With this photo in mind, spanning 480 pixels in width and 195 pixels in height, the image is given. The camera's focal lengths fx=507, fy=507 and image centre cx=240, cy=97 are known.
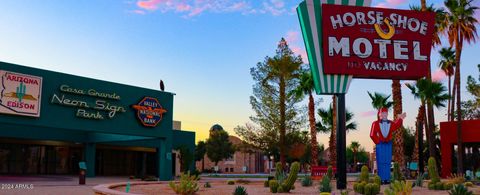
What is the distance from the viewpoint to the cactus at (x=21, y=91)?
26.5 meters

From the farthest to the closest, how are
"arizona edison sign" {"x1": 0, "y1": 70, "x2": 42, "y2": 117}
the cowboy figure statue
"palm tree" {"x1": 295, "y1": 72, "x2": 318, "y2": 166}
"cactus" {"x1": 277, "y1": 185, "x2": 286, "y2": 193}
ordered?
"palm tree" {"x1": 295, "y1": 72, "x2": 318, "y2": 166} < "arizona edison sign" {"x1": 0, "y1": 70, "x2": 42, "y2": 117} < the cowboy figure statue < "cactus" {"x1": 277, "y1": 185, "x2": 286, "y2": 193}

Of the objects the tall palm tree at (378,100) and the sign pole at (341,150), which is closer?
the sign pole at (341,150)

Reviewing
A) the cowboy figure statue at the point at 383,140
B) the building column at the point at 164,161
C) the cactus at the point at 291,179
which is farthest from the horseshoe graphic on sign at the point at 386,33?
the building column at the point at 164,161

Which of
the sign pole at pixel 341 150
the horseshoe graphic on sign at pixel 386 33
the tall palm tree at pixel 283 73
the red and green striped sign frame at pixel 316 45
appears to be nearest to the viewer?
the sign pole at pixel 341 150

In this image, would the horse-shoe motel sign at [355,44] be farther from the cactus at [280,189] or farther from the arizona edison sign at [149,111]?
the arizona edison sign at [149,111]

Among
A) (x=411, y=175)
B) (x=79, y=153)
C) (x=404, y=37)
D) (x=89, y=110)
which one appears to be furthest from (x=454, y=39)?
(x=79, y=153)

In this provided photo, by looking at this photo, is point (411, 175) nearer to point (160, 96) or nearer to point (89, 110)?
point (160, 96)

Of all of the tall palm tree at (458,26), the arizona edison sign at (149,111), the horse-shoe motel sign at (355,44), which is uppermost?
the tall palm tree at (458,26)

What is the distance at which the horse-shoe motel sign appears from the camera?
2025 cm

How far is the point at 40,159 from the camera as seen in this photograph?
38500 millimetres

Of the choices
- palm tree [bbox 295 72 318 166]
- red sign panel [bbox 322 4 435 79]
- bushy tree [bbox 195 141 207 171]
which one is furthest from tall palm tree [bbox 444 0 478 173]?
bushy tree [bbox 195 141 207 171]

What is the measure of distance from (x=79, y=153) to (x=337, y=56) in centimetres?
2776

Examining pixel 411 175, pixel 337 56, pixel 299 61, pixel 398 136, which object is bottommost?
pixel 411 175

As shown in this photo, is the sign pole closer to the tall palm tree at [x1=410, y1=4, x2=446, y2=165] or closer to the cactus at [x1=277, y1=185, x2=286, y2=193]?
the cactus at [x1=277, y1=185, x2=286, y2=193]
